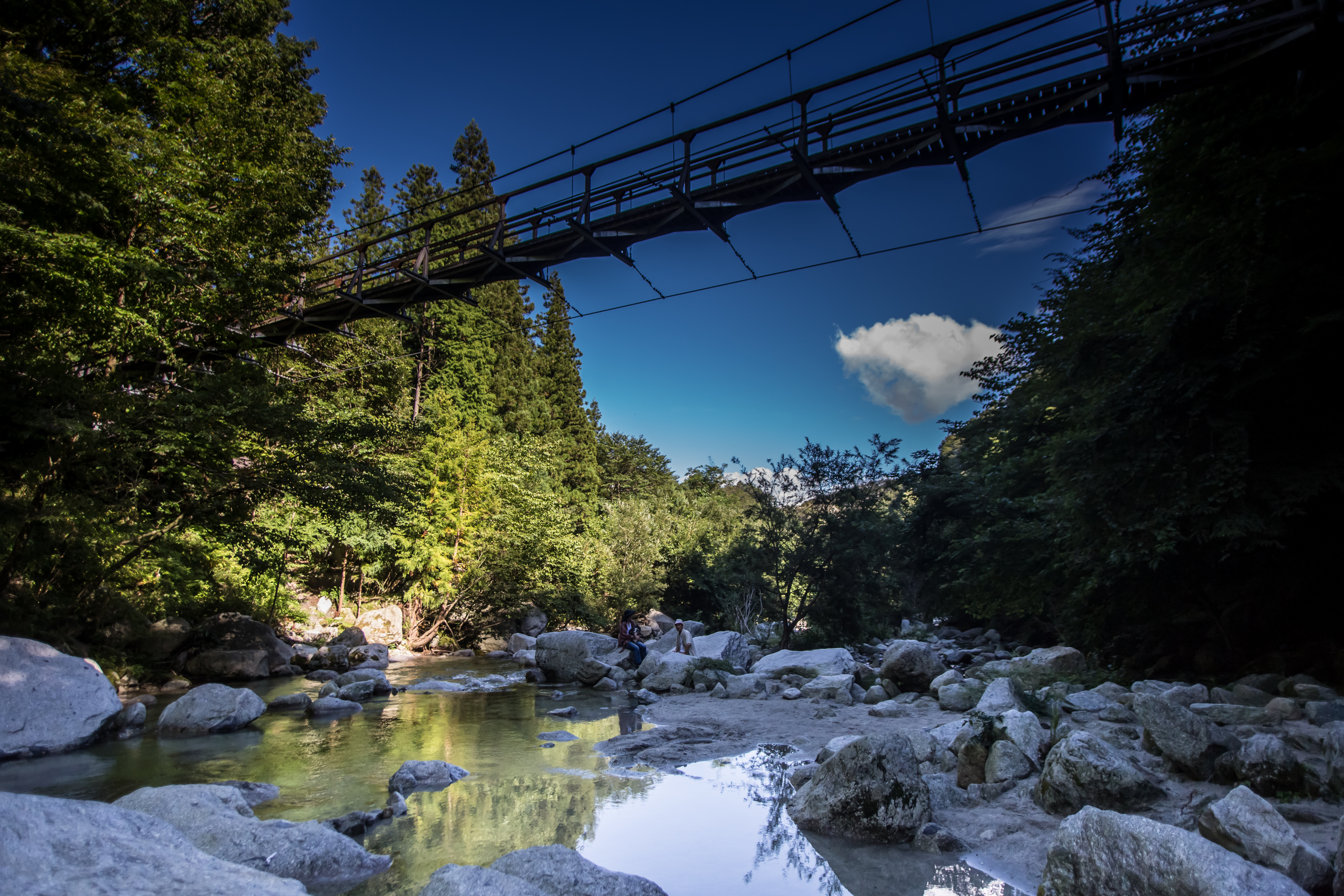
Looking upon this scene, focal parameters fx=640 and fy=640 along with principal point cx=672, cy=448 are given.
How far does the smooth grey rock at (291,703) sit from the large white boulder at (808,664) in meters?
8.87

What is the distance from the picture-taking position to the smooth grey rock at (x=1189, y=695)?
7.48m

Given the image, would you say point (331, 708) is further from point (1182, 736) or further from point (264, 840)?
point (1182, 736)

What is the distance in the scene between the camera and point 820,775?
564 cm

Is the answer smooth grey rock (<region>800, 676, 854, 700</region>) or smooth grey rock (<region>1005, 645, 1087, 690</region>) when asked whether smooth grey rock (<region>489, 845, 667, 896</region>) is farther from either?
smooth grey rock (<region>800, 676, 854, 700</region>)

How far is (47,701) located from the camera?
24.0ft

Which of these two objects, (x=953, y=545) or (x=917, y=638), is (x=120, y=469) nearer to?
(x=953, y=545)

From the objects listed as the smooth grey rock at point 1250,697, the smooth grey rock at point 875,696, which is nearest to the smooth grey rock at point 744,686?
the smooth grey rock at point 875,696

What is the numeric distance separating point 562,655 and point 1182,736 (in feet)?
40.6

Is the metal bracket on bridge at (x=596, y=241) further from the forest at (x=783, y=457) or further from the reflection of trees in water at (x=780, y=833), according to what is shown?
the reflection of trees in water at (x=780, y=833)

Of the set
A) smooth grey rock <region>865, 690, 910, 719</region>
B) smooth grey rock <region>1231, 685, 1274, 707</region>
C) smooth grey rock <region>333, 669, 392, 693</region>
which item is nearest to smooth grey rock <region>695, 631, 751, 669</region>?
smooth grey rock <region>865, 690, 910, 719</region>

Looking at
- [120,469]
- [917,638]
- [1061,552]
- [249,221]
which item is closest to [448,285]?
[249,221]

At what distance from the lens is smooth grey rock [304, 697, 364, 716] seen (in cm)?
1029

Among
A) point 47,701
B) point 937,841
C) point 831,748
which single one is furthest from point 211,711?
point 937,841

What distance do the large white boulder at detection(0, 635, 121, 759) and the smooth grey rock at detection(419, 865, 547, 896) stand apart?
6.72 meters
